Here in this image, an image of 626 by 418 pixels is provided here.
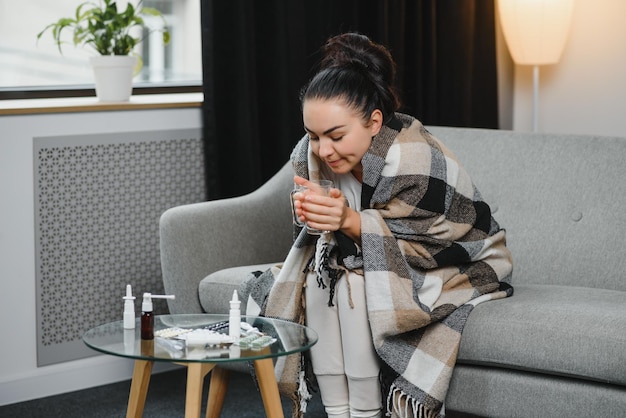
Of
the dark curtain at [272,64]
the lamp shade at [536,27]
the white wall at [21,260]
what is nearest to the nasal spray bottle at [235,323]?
the white wall at [21,260]

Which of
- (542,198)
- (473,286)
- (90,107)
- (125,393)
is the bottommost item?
(125,393)

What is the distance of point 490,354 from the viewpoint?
226cm

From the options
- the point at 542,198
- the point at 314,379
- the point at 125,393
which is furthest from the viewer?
the point at 125,393

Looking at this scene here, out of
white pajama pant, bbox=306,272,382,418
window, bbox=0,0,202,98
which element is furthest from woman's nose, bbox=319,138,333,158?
window, bbox=0,0,202,98

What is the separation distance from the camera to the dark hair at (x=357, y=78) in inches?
90.1

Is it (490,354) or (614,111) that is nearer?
(490,354)

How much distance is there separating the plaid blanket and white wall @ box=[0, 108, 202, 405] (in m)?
→ 0.96

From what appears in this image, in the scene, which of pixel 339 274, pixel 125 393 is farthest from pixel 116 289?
pixel 339 274

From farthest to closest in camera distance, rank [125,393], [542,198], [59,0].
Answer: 1. [59,0]
2. [125,393]
3. [542,198]

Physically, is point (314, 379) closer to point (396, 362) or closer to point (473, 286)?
point (396, 362)

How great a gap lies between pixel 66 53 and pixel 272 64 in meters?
0.72

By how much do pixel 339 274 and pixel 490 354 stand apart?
39 centimetres

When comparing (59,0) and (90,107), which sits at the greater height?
(59,0)

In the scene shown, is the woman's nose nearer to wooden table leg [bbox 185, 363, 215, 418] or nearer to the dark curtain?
wooden table leg [bbox 185, 363, 215, 418]
